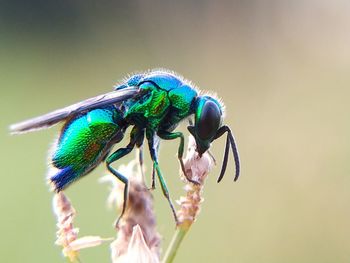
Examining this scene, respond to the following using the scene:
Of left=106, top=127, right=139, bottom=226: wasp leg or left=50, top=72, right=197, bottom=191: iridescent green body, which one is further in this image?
left=50, top=72, right=197, bottom=191: iridescent green body

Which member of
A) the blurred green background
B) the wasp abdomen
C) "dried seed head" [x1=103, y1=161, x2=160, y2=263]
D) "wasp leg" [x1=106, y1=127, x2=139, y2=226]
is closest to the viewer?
"dried seed head" [x1=103, y1=161, x2=160, y2=263]

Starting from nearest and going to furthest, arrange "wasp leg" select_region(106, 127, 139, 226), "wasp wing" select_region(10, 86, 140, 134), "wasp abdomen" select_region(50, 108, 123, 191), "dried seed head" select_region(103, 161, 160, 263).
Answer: "dried seed head" select_region(103, 161, 160, 263) → "wasp wing" select_region(10, 86, 140, 134) → "wasp leg" select_region(106, 127, 139, 226) → "wasp abdomen" select_region(50, 108, 123, 191)

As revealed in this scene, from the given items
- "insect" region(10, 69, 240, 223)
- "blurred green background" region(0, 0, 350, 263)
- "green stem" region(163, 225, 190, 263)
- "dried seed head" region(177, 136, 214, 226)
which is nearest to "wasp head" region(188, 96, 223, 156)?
"insect" region(10, 69, 240, 223)

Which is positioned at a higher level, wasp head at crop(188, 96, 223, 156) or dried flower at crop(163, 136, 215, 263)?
wasp head at crop(188, 96, 223, 156)

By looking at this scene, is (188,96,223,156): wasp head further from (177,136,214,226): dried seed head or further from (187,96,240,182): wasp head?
(177,136,214,226): dried seed head

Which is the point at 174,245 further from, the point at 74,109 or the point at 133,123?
the point at 133,123

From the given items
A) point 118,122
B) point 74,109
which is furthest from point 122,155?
point 74,109

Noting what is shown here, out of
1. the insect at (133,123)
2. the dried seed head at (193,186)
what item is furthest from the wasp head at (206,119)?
the dried seed head at (193,186)
